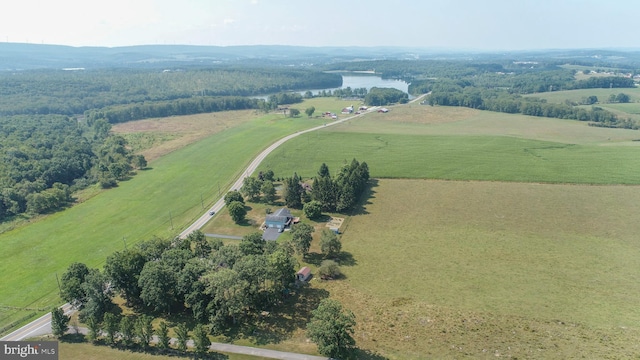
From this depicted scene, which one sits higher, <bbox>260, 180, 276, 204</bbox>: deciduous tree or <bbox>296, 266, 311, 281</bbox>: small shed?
<bbox>260, 180, 276, 204</bbox>: deciduous tree

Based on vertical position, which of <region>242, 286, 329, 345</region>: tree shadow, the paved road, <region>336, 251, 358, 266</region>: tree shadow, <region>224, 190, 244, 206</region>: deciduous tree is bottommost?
the paved road

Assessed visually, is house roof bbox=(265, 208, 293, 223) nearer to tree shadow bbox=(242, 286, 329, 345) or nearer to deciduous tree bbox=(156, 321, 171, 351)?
tree shadow bbox=(242, 286, 329, 345)

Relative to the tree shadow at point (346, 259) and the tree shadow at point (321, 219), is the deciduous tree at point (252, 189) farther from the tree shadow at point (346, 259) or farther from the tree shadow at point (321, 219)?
the tree shadow at point (346, 259)

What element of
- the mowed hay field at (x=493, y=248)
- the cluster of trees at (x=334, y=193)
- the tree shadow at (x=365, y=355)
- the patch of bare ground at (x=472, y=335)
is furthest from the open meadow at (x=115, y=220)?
the patch of bare ground at (x=472, y=335)

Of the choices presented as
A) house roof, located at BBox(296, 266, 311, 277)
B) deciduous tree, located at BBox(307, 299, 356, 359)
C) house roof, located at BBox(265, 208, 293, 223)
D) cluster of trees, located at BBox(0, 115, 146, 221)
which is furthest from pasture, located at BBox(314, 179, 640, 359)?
cluster of trees, located at BBox(0, 115, 146, 221)

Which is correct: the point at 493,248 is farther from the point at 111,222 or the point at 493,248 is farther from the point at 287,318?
the point at 111,222
